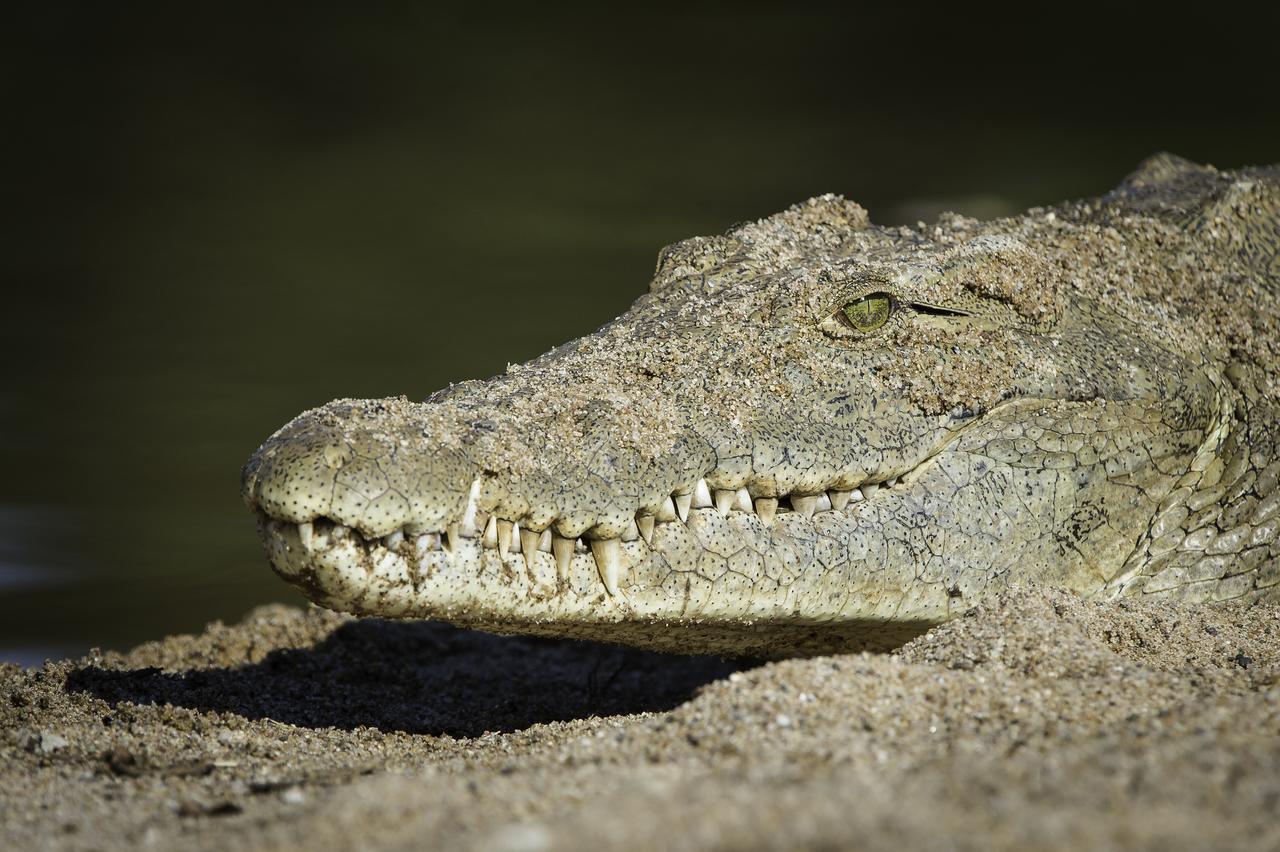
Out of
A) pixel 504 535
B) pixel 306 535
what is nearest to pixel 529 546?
pixel 504 535

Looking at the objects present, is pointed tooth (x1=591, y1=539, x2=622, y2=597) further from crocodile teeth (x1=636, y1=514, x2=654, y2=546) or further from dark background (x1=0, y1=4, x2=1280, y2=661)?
dark background (x1=0, y1=4, x2=1280, y2=661)


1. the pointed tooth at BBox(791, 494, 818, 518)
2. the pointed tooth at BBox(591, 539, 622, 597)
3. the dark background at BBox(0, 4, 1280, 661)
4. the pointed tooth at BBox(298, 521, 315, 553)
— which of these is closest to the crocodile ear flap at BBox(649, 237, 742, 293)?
the pointed tooth at BBox(791, 494, 818, 518)

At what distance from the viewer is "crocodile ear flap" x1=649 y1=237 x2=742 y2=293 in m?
3.71

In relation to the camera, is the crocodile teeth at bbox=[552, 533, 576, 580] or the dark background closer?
the crocodile teeth at bbox=[552, 533, 576, 580]

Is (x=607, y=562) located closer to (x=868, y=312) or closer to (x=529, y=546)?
(x=529, y=546)

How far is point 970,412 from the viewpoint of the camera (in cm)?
344

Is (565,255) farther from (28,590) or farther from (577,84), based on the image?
(28,590)

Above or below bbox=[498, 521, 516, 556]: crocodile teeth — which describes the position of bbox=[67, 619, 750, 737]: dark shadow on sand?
below

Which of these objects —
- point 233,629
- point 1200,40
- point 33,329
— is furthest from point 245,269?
point 1200,40

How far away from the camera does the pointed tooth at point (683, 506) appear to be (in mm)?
2941

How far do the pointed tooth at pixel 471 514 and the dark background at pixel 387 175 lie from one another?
328 cm

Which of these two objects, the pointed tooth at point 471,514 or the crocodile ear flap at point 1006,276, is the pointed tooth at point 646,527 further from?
the crocodile ear flap at point 1006,276

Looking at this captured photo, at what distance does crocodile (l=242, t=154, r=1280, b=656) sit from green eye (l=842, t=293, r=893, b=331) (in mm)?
10

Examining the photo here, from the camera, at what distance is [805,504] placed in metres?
3.16
